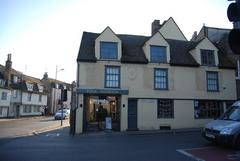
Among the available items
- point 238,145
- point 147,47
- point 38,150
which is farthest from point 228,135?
point 147,47

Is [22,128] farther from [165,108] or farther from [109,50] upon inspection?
[165,108]

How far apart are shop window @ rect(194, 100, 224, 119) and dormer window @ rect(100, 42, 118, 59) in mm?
8612

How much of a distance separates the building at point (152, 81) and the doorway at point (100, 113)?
0.10 meters

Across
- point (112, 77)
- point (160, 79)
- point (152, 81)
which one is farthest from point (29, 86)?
point (160, 79)

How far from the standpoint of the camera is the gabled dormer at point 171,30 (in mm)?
31219

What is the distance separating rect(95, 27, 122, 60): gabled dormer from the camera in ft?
74.4

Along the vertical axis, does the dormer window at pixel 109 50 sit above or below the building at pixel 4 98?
above

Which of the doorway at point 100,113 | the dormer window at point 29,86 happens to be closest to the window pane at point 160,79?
the doorway at point 100,113

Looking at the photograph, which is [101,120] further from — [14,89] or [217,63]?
[14,89]

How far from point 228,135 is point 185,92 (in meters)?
12.1

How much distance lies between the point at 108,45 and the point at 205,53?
31.2ft

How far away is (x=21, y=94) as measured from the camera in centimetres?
5269

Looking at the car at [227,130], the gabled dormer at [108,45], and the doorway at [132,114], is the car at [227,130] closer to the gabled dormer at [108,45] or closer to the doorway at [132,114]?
the doorway at [132,114]

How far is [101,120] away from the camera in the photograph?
2508cm
